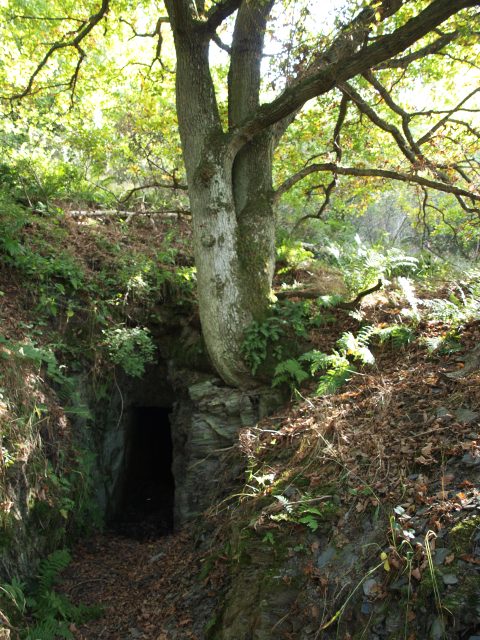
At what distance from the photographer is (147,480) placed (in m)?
9.88

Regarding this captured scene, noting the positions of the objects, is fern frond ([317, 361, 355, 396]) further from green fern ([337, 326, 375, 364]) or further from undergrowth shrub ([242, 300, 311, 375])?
undergrowth shrub ([242, 300, 311, 375])

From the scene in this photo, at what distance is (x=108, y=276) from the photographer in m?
7.41

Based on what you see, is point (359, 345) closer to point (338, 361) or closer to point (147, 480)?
point (338, 361)

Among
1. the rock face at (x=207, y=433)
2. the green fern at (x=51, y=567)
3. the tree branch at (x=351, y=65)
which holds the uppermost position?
the tree branch at (x=351, y=65)

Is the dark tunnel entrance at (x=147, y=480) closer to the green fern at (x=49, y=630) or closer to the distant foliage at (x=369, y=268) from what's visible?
the green fern at (x=49, y=630)

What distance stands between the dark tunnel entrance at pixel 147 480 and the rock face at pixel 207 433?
126 cm

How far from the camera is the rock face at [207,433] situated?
255 inches

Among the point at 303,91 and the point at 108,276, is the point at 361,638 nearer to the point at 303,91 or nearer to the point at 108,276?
the point at 303,91

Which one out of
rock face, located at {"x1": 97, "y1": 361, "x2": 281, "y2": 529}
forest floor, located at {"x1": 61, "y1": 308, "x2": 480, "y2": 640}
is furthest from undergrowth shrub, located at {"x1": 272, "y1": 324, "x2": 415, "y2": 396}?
rock face, located at {"x1": 97, "y1": 361, "x2": 281, "y2": 529}

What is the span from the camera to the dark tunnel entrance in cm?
788

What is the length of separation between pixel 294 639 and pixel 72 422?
4.21 meters

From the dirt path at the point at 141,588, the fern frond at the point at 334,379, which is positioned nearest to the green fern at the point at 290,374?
the fern frond at the point at 334,379

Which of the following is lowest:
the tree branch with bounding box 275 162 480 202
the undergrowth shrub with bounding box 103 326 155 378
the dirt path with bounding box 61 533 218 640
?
the dirt path with bounding box 61 533 218 640

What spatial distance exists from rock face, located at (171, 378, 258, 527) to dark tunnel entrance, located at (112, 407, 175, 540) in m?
1.26
